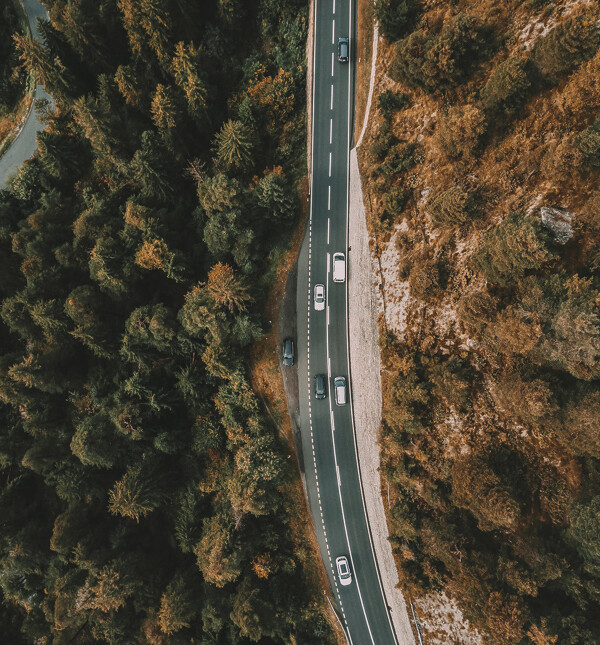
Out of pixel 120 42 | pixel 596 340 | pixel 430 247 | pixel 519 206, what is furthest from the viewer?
pixel 120 42

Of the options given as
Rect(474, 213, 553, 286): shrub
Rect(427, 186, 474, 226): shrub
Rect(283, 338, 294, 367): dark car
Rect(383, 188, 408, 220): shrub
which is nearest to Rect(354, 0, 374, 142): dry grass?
Rect(383, 188, 408, 220): shrub

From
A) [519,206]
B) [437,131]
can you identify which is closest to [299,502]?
[519,206]

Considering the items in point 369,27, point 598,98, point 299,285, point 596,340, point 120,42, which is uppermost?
point 120,42

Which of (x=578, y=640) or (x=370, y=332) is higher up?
(x=370, y=332)

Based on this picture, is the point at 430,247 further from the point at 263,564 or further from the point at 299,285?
the point at 263,564

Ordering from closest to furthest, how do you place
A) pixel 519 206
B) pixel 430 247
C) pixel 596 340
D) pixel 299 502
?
pixel 596 340
pixel 519 206
pixel 430 247
pixel 299 502

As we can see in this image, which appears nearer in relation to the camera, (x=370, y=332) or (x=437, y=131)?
(x=437, y=131)

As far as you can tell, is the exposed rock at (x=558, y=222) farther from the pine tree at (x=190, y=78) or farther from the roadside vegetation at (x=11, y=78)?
the roadside vegetation at (x=11, y=78)
